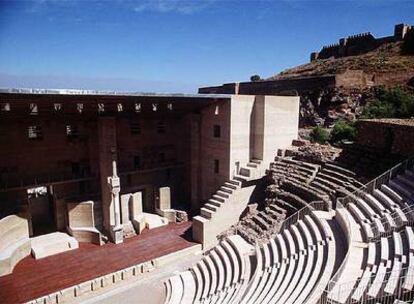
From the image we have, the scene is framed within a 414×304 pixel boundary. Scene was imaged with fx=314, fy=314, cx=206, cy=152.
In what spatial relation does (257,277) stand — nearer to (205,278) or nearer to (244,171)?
(205,278)

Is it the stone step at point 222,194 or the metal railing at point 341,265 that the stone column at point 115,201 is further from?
the metal railing at point 341,265

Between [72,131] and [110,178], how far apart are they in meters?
4.21

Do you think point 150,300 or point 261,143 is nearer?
point 150,300

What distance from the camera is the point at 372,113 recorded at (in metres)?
26.8

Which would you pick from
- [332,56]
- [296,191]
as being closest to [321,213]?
[296,191]

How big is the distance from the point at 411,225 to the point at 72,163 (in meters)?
18.2

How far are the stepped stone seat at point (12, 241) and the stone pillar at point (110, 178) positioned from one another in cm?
435

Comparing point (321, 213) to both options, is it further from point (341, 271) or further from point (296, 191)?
point (341, 271)

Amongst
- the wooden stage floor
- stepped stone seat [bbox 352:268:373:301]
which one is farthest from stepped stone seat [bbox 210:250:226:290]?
stepped stone seat [bbox 352:268:373:301]

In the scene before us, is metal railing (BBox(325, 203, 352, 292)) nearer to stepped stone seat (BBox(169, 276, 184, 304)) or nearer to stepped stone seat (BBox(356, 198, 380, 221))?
stepped stone seat (BBox(356, 198, 380, 221))

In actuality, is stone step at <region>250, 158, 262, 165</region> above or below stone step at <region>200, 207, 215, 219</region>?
above

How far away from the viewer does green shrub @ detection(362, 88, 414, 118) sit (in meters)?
25.0

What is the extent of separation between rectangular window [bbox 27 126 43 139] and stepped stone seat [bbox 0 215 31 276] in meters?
4.61

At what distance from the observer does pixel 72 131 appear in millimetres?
19781
